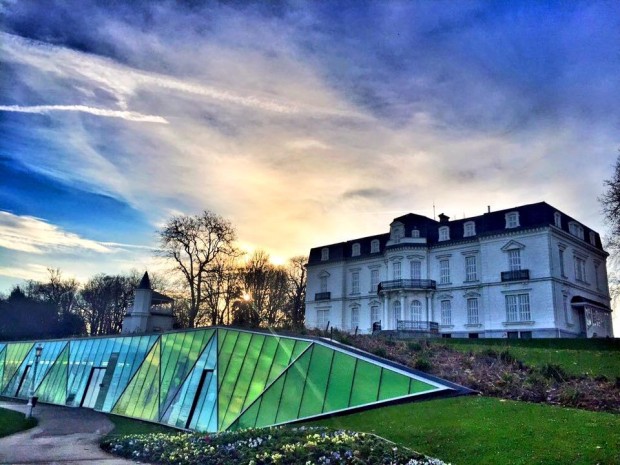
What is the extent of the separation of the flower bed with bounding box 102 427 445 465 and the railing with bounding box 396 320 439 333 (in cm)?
3232

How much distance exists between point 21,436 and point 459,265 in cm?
3719

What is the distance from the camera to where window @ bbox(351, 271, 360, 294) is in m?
53.7

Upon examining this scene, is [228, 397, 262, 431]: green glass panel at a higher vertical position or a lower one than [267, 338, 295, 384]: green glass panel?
lower

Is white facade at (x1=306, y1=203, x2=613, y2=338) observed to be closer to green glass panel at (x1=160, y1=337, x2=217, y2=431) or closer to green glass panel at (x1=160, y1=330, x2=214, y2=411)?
green glass panel at (x1=160, y1=330, x2=214, y2=411)

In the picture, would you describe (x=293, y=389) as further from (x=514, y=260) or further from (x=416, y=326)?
(x=514, y=260)

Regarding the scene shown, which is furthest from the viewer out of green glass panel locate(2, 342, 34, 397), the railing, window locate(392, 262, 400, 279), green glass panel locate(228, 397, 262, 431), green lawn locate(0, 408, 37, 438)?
window locate(392, 262, 400, 279)

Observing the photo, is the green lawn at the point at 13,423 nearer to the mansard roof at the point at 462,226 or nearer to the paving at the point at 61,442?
the paving at the point at 61,442

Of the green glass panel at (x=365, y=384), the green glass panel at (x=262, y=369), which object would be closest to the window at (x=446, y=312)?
the green glass panel at (x=262, y=369)

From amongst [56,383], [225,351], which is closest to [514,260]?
[225,351]

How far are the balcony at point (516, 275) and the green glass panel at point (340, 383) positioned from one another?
29145mm

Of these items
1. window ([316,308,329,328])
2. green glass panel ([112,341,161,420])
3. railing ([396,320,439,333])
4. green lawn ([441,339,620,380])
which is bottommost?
green glass panel ([112,341,161,420])

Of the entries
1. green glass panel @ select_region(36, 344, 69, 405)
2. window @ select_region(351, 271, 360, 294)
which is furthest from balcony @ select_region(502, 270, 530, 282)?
green glass panel @ select_region(36, 344, 69, 405)

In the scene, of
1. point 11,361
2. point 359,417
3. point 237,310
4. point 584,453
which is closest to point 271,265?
point 237,310

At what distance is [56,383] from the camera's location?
33.2 metres
